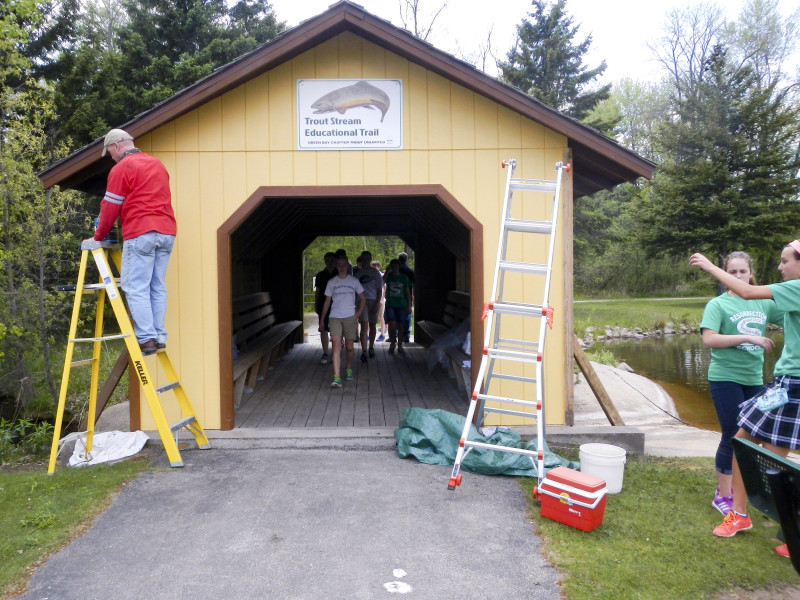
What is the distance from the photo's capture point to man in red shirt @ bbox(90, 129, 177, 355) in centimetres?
493

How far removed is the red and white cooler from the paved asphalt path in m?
0.20

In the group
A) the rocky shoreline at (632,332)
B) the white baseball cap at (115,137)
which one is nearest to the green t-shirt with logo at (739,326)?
the white baseball cap at (115,137)

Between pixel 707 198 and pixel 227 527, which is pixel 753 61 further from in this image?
pixel 227 527

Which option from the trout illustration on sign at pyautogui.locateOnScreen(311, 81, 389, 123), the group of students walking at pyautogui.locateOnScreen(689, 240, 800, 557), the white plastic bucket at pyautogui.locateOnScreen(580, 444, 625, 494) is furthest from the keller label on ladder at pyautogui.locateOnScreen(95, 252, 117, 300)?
the group of students walking at pyautogui.locateOnScreen(689, 240, 800, 557)

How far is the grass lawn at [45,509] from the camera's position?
11.7 feet

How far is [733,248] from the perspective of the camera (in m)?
25.3

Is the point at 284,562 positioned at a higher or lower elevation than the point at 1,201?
lower

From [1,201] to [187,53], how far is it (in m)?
10.5

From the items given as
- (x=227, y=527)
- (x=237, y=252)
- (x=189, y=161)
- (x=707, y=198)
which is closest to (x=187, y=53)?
(x=237, y=252)

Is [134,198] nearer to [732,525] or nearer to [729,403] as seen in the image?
[729,403]

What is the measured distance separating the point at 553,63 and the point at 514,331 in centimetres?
2269

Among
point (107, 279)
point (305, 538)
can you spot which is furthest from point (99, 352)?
point (305, 538)

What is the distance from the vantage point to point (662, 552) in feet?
11.9

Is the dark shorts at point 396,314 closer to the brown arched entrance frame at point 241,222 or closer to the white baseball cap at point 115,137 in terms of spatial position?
the brown arched entrance frame at point 241,222
